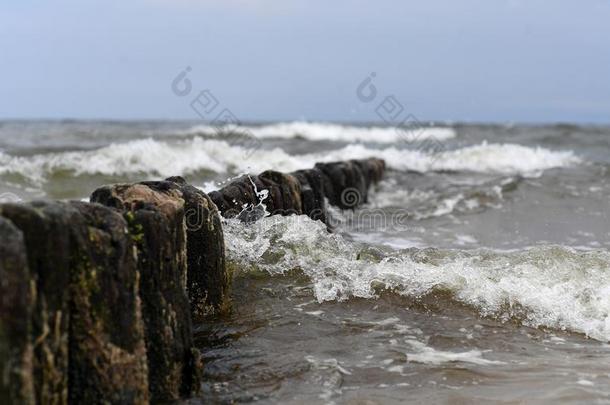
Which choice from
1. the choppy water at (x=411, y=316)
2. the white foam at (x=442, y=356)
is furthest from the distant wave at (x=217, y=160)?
the white foam at (x=442, y=356)

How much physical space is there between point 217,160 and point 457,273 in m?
13.3

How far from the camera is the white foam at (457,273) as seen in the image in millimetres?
5336

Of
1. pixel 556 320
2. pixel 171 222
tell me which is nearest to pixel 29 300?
pixel 171 222

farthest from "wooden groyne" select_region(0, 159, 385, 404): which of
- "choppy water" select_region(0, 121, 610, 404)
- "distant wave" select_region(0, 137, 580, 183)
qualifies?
"distant wave" select_region(0, 137, 580, 183)

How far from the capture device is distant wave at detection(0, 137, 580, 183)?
50.2 feet

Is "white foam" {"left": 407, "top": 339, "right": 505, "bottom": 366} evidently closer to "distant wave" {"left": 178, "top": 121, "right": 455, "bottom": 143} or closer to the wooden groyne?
the wooden groyne

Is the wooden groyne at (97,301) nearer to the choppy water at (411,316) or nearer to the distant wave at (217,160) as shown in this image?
the choppy water at (411,316)

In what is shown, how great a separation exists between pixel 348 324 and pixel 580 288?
204cm

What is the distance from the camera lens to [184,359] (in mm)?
3633

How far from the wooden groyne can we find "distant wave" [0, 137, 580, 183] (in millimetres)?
11787

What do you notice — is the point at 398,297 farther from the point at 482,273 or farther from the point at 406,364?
the point at 406,364

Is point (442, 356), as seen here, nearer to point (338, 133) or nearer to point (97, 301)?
point (97, 301)

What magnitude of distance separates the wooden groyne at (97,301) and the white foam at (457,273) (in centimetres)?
203

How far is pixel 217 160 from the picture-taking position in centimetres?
1852
